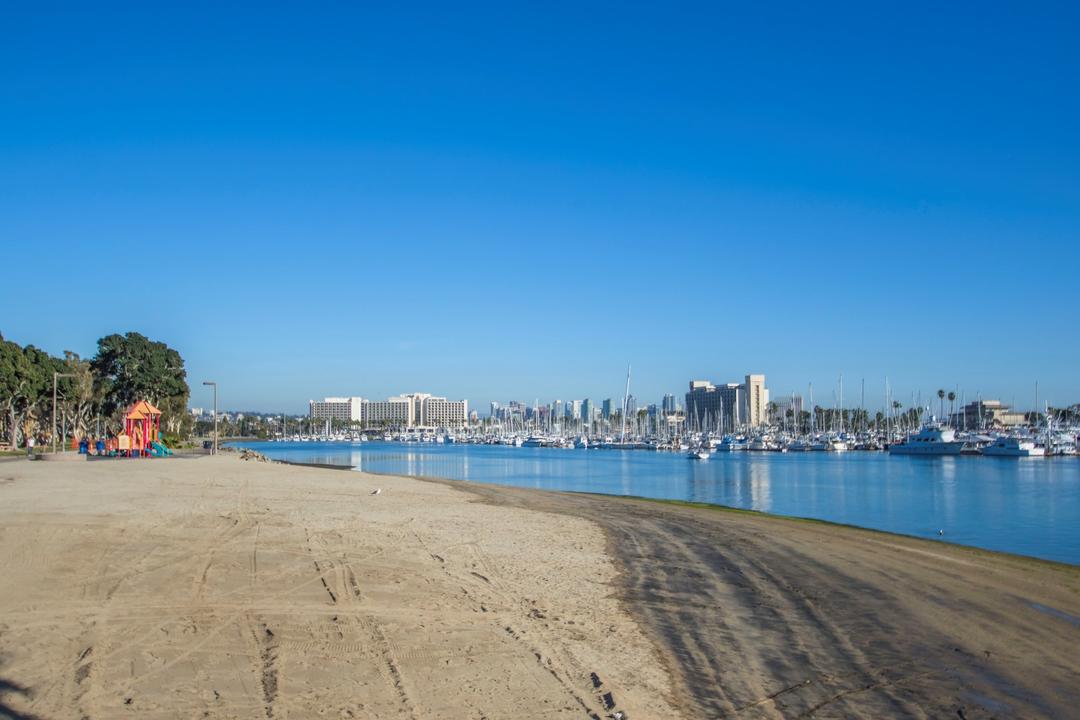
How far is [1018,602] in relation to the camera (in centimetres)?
1348

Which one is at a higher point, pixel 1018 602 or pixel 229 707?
pixel 229 707

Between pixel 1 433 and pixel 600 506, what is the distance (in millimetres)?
75449

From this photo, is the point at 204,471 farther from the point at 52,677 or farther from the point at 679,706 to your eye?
the point at 679,706

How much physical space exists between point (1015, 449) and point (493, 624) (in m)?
119

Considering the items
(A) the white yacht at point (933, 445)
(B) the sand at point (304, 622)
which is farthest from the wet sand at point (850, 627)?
(A) the white yacht at point (933, 445)

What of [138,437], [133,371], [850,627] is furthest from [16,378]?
[850,627]

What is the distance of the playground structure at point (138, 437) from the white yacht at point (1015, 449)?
103903mm

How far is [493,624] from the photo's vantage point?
9.70m

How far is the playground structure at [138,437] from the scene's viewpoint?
5106cm

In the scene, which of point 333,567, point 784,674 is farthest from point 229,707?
point 333,567

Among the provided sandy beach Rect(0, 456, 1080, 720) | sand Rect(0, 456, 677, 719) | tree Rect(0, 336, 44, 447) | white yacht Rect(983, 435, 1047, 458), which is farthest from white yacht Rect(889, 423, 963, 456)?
sand Rect(0, 456, 677, 719)

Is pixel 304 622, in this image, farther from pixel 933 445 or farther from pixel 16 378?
pixel 933 445

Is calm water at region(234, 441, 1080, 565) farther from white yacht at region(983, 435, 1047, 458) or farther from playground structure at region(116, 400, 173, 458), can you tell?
white yacht at region(983, 435, 1047, 458)

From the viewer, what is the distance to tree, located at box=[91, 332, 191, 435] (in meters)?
72.1
